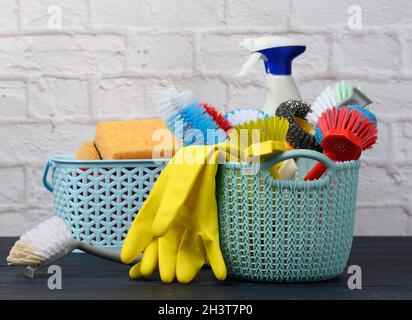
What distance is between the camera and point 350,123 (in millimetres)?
819

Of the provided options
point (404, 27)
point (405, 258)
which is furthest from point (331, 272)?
point (404, 27)

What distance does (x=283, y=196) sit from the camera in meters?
0.82

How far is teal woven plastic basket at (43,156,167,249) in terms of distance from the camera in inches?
40.6

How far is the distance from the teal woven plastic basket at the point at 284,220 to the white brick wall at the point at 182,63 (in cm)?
56

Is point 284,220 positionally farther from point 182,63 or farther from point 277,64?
point 182,63

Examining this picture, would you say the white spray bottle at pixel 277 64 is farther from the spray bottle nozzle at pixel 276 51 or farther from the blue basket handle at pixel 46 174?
the blue basket handle at pixel 46 174

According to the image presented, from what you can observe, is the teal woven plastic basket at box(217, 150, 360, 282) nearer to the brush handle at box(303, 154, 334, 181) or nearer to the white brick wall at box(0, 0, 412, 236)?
the brush handle at box(303, 154, 334, 181)

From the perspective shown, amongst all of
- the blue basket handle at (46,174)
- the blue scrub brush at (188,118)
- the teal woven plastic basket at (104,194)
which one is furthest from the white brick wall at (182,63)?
the blue scrub brush at (188,118)

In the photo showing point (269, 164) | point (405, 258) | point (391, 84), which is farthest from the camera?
point (391, 84)

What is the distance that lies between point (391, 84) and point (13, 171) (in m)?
0.77

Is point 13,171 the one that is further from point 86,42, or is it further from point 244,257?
point 244,257

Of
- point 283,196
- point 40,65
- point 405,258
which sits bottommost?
point 405,258

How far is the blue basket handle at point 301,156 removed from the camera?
81 centimetres

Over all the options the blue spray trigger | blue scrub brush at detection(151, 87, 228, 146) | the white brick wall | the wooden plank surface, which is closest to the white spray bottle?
the blue spray trigger
